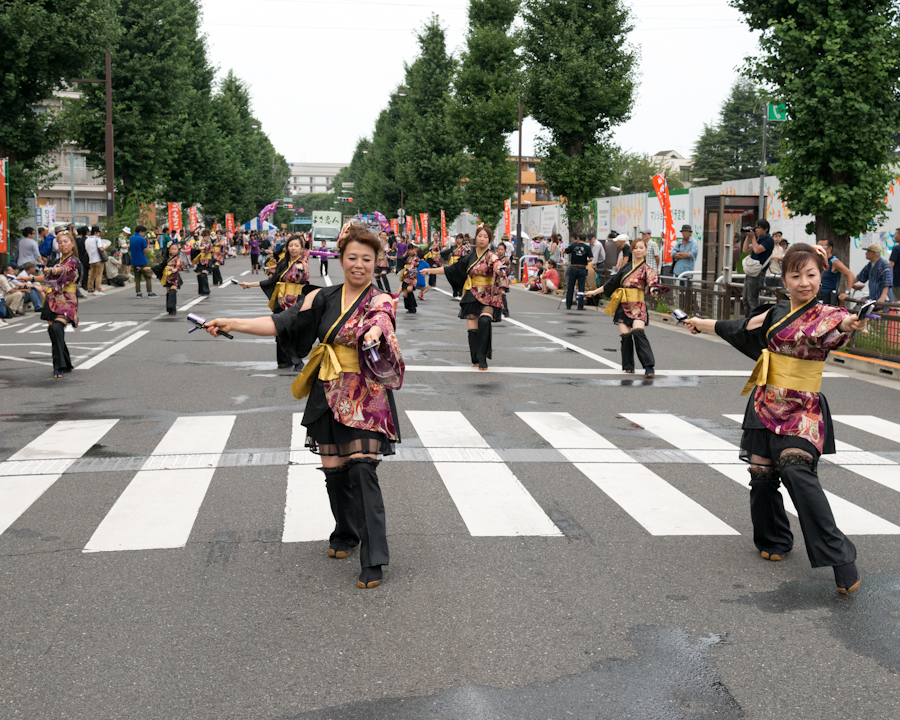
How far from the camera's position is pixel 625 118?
36188mm

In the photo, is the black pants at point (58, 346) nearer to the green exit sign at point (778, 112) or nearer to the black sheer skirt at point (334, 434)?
the black sheer skirt at point (334, 434)

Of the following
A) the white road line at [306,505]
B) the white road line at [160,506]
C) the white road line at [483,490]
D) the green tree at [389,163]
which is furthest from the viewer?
the green tree at [389,163]

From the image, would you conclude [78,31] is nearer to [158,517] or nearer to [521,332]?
[521,332]

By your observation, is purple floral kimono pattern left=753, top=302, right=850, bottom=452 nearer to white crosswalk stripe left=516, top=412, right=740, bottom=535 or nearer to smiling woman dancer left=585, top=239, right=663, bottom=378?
white crosswalk stripe left=516, top=412, right=740, bottom=535

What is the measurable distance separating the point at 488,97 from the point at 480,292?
40.7 m

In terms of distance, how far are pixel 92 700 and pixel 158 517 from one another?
247 centimetres

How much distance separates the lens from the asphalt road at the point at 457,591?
12.0 feet

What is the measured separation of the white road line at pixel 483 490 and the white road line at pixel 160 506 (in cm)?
159

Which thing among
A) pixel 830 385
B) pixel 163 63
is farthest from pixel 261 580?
pixel 163 63

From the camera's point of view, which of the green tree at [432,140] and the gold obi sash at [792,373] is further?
the green tree at [432,140]

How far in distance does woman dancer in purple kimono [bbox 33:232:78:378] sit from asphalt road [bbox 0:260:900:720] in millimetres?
2813

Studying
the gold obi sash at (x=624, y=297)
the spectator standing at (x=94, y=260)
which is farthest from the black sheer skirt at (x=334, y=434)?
the spectator standing at (x=94, y=260)

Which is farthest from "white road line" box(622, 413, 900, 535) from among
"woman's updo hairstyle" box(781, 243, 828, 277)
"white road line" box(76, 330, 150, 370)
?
"white road line" box(76, 330, 150, 370)

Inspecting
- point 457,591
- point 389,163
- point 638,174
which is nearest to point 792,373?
point 457,591
